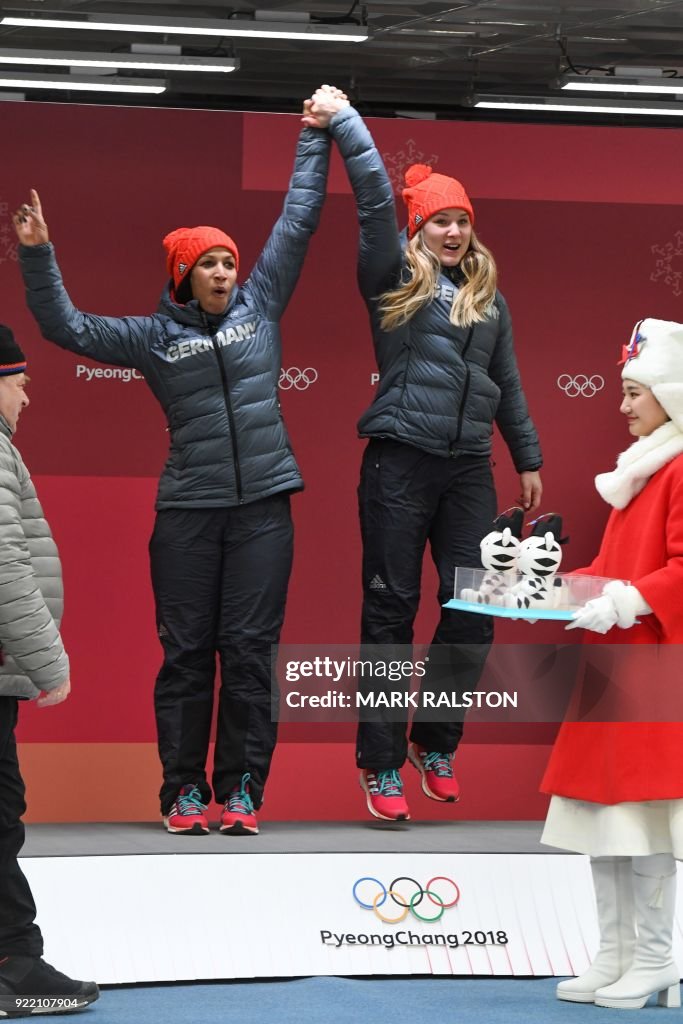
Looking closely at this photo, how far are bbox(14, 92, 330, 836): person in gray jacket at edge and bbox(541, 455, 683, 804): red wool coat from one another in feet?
3.39

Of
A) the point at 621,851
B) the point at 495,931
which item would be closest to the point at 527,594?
the point at 621,851

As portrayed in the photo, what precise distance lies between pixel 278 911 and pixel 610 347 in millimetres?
2286

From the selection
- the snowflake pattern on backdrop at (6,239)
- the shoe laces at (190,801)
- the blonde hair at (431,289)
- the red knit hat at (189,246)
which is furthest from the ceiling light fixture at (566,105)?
the shoe laces at (190,801)

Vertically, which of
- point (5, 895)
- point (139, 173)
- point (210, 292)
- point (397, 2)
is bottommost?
point (5, 895)

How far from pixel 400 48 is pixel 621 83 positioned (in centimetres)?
71

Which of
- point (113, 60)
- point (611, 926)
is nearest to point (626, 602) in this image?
point (611, 926)

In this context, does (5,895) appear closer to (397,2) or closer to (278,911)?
(278,911)

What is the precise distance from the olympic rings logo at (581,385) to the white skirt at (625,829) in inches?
76.6

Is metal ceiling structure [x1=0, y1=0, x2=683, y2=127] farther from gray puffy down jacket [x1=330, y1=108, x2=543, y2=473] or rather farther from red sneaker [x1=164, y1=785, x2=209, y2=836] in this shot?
red sneaker [x1=164, y1=785, x2=209, y2=836]

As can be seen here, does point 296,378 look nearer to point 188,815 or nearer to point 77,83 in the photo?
point 77,83

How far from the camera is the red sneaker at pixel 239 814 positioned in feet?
14.5

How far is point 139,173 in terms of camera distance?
16.9ft

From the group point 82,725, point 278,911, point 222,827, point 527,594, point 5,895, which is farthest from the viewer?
point 82,725

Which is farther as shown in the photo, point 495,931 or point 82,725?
point 82,725
